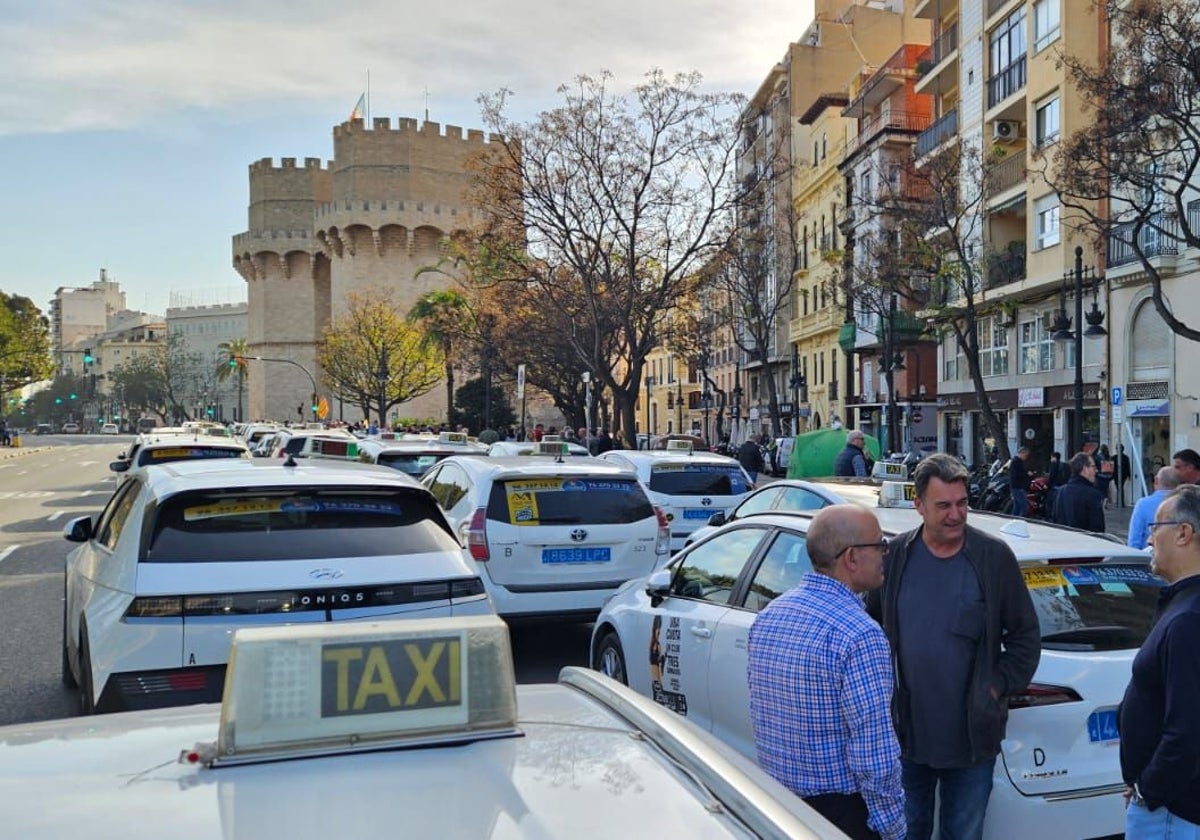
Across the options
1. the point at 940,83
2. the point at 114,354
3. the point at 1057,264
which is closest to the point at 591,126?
the point at 1057,264

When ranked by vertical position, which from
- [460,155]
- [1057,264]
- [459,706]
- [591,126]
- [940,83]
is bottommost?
[459,706]

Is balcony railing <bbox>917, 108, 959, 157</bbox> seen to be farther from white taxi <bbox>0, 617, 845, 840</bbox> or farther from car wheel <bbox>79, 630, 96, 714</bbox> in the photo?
white taxi <bbox>0, 617, 845, 840</bbox>

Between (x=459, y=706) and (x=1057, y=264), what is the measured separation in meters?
30.8

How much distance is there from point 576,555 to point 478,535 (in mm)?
833

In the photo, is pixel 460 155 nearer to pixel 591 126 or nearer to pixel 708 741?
pixel 591 126

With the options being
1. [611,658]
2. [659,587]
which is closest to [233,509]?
[659,587]

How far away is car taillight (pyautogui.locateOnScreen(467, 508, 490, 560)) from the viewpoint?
27.9 feet

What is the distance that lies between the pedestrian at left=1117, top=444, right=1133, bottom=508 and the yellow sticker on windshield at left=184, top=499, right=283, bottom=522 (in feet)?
81.5

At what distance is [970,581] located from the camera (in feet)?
11.9

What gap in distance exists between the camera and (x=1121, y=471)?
26.9 metres

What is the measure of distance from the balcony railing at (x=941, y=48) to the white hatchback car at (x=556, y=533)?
33500mm

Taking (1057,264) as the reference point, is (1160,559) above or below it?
below

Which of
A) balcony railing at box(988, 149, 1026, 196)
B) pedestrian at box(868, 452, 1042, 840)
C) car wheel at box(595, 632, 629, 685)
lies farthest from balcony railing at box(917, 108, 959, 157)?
pedestrian at box(868, 452, 1042, 840)

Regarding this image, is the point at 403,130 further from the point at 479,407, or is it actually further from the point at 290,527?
the point at 290,527
